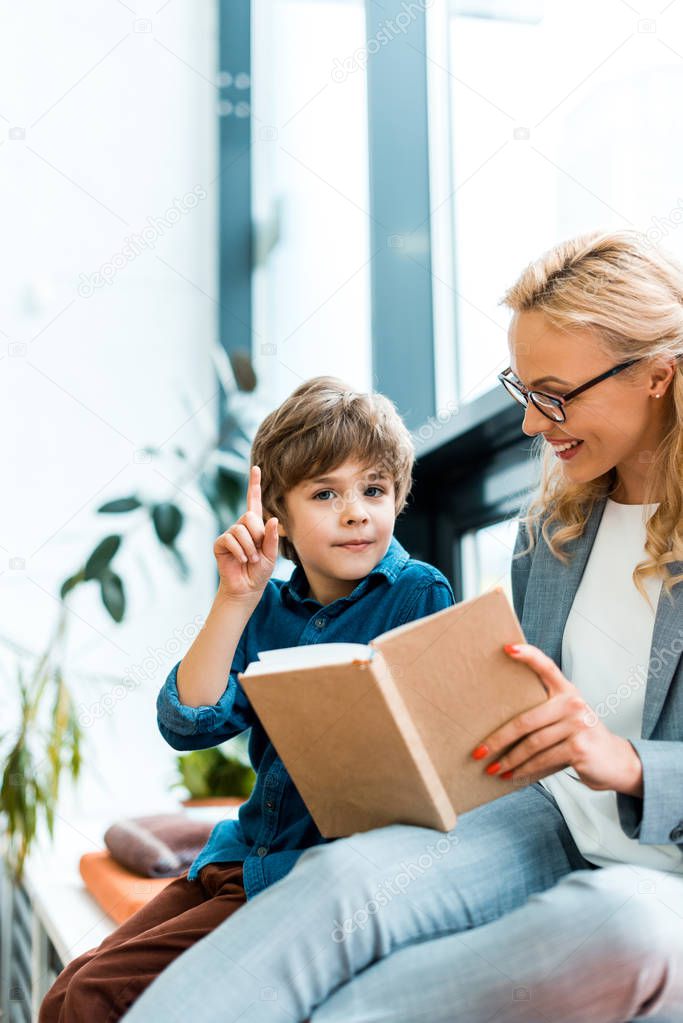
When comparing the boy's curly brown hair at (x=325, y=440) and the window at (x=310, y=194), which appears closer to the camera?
the boy's curly brown hair at (x=325, y=440)

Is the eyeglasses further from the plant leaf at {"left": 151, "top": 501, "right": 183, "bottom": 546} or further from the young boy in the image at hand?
the plant leaf at {"left": 151, "top": 501, "right": 183, "bottom": 546}

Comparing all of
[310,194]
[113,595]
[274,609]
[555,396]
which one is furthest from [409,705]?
[310,194]

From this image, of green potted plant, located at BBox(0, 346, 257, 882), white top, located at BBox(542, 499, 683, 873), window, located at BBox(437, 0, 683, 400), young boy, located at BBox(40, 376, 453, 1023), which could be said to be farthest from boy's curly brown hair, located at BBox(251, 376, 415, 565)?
green potted plant, located at BBox(0, 346, 257, 882)

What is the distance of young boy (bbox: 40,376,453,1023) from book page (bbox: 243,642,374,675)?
22cm

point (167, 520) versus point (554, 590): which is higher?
point (167, 520)

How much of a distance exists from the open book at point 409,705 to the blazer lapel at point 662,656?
19cm

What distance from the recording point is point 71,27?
365cm

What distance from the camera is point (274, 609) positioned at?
1591 millimetres

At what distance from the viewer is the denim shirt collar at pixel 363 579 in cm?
150

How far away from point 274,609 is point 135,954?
0.53 m

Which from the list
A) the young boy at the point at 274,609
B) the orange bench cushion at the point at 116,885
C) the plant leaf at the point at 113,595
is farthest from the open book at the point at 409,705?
the plant leaf at the point at 113,595

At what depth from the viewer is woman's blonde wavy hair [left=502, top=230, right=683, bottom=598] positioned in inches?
49.0

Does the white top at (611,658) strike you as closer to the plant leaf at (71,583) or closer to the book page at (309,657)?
the book page at (309,657)

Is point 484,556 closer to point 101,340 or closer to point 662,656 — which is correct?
point 662,656
